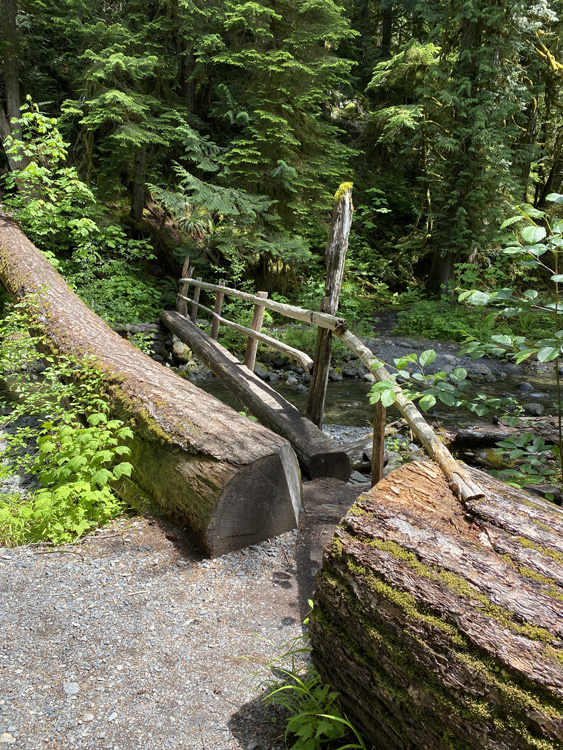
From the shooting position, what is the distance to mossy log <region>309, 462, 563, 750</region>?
1201 millimetres

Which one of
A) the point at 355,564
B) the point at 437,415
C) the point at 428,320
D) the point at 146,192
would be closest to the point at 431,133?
the point at 428,320

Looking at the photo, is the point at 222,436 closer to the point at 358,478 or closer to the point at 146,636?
the point at 146,636

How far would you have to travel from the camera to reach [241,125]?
1227 centimetres

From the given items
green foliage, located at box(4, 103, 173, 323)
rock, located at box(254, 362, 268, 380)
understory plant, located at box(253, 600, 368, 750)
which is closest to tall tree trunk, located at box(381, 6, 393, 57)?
green foliage, located at box(4, 103, 173, 323)

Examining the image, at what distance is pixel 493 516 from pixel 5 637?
6.99 feet

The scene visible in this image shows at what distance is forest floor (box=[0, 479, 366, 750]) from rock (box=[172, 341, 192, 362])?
21.6 ft

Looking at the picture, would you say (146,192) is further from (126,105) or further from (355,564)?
(355,564)

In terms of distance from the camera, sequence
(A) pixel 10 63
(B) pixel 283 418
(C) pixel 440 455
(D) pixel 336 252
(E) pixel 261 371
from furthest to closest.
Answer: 1. (A) pixel 10 63
2. (E) pixel 261 371
3. (B) pixel 283 418
4. (D) pixel 336 252
5. (C) pixel 440 455

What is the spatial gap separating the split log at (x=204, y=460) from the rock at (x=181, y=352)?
5.18 metres

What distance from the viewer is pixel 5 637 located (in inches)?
82.4

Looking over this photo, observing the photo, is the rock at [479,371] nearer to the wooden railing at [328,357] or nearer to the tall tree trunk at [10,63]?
the wooden railing at [328,357]

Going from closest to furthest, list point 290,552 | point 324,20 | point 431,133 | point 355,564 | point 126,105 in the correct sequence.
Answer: point 355,564 → point 290,552 → point 126,105 → point 324,20 → point 431,133

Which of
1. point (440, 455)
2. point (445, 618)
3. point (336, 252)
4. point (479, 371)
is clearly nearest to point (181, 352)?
point (336, 252)

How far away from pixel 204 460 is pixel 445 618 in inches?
71.4
